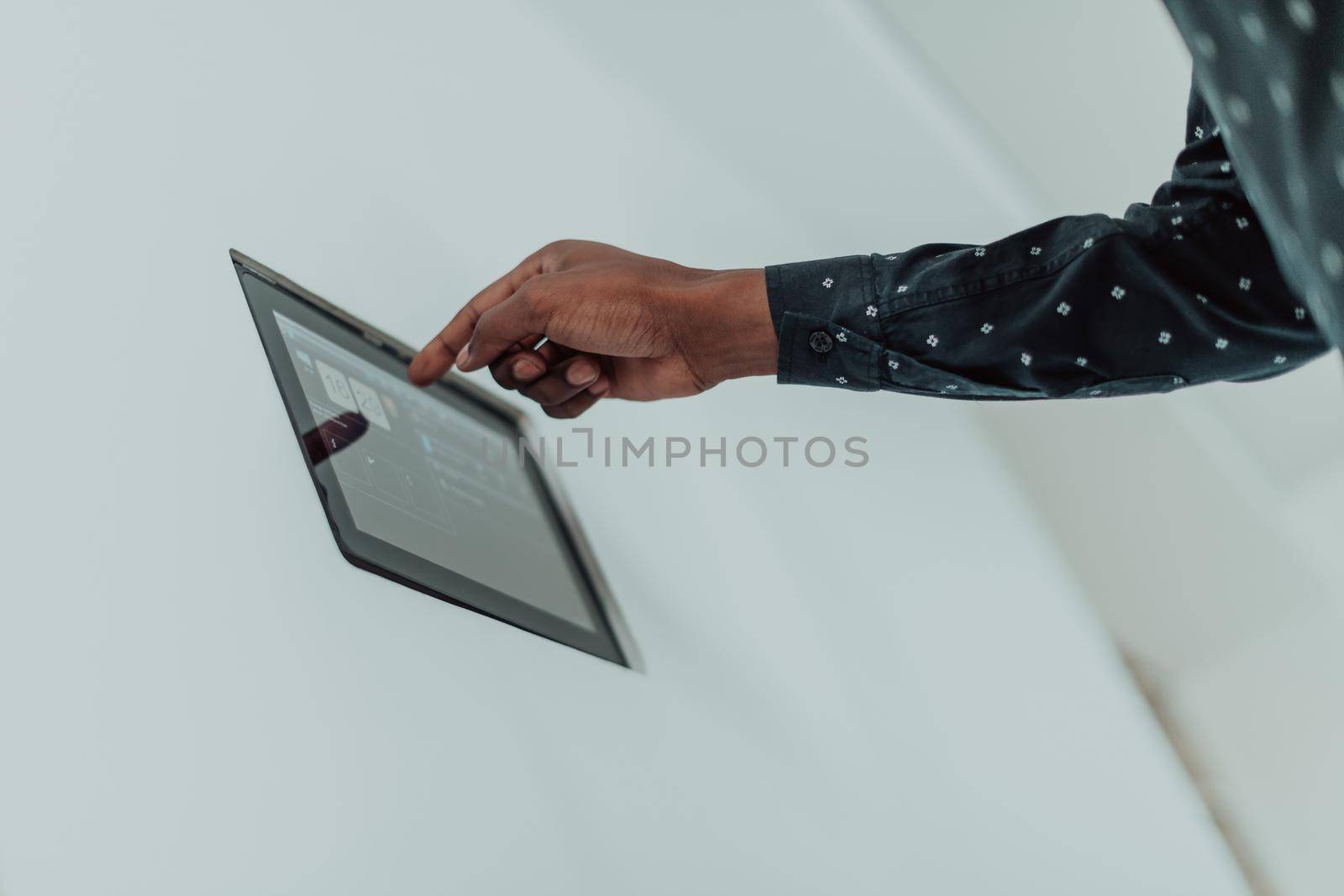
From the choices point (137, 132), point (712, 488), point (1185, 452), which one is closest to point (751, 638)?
point (712, 488)

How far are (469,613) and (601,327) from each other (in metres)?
0.27

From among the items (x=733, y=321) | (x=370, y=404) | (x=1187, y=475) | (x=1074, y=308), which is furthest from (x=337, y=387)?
(x=1187, y=475)

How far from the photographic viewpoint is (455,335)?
2.99 ft

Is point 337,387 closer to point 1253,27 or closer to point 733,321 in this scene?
point 733,321

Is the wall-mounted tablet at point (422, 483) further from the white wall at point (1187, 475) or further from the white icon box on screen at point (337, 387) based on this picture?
the white wall at point (1187, 475)

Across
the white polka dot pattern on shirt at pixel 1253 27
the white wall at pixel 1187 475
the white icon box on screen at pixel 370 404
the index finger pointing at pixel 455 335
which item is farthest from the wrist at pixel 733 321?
the white wall at pixel 1187 475

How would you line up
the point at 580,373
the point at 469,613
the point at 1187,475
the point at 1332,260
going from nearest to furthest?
the point at 1332,260
the point at 469,613
the point at 580,373
the point at 1187,475

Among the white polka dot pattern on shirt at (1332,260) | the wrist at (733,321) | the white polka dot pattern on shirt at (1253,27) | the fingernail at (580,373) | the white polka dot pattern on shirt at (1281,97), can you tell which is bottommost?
the white polka dot pattern on shirt at (1332,260)

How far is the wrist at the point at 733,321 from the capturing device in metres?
0.90

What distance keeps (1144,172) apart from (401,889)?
4.95 feet

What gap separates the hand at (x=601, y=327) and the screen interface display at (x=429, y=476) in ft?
0.20

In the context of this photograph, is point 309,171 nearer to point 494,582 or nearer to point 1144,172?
point 494,582

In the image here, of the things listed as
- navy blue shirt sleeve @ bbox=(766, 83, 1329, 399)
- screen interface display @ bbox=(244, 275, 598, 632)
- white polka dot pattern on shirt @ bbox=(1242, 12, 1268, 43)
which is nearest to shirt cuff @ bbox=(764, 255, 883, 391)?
navy blue shirt sleeve @ bbox=(766, 83, 1329, 399)

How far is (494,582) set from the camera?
2.88 ft
